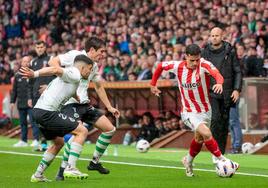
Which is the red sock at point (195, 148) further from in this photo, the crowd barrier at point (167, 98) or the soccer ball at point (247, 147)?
the crowd barrier at point (167, 98)

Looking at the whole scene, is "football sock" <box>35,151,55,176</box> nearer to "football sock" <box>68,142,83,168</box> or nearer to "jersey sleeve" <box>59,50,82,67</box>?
"football sock" <box>68,142,83,168</box>

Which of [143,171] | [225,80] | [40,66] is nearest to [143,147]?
[40,66]

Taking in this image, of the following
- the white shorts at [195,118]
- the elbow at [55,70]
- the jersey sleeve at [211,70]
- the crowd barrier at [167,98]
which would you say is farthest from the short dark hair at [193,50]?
the crowd barrier at [167,98]

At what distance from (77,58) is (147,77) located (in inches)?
501

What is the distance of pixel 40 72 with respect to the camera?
13.1 meters

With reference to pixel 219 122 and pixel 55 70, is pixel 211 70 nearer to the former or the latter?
pixel 219 122

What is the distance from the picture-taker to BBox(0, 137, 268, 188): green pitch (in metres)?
13.5

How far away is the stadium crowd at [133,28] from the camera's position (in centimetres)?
2502

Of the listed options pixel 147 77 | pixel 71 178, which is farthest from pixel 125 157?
pixel 147 77

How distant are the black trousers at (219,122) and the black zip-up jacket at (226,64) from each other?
141 millimetres

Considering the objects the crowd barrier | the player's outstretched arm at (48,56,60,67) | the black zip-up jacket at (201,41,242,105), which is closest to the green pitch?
the black zip-up jacket at (201,41,242,105)

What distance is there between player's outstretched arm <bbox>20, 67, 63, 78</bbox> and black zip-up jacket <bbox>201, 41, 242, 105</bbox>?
4541 millimetres

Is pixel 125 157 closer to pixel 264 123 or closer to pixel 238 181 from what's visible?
pixel 264 123

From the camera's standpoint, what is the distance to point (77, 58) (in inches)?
549
